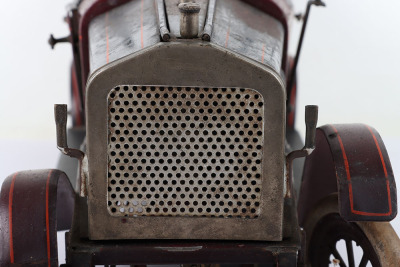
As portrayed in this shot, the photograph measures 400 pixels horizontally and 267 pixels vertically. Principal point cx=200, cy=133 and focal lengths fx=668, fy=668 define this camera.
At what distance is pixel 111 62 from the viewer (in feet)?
6.65

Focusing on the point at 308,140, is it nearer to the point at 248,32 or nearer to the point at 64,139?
the point at 248,32

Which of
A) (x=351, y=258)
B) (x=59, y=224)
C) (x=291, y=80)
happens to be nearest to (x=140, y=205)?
(x=59, y=224)

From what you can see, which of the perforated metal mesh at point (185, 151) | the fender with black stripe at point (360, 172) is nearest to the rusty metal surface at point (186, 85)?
the perforated metal mesh at point (185, 151)

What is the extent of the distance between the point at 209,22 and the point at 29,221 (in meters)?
0.84

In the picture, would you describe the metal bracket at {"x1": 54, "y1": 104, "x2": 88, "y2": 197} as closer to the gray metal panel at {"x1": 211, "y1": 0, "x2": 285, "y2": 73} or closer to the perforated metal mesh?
the perforated metal mesh

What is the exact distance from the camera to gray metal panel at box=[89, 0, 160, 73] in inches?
83.5

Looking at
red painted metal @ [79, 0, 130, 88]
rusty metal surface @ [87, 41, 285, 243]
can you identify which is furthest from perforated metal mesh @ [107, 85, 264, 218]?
red painted metal @ [79, 0, 130, 88]

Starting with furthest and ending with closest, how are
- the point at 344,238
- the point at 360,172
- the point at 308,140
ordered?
1. the point at 344,238
2. the point at 360,172
3. the point at 308,140

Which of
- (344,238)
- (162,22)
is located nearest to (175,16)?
(162,22)

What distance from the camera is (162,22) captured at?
2.11m

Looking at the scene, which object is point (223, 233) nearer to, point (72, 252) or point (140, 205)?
point (140, 205)

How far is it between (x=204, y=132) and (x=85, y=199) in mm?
539

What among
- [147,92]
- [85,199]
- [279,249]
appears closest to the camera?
[147,92]

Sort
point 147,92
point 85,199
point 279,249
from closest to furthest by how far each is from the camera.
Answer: point 147,92
point 279,249
point 85,199
